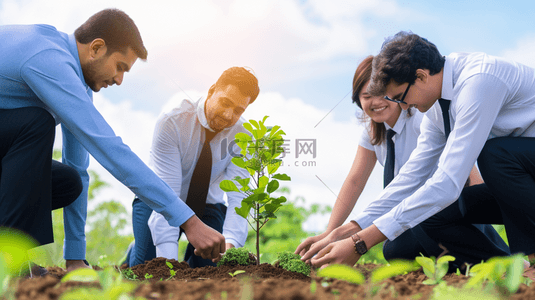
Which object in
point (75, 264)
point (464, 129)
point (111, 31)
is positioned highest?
point (111, 31)

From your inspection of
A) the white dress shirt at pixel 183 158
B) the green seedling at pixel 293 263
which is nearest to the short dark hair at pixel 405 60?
the green seedling at pixel 293 263

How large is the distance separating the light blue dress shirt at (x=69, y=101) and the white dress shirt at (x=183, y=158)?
40.9 inches

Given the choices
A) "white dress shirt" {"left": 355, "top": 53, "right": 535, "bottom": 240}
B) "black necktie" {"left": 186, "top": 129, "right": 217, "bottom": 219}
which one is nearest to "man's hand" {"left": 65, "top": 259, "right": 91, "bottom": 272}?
"black necktie" {"left": 186, "top": 129, "right": 217, "bottom": 219}

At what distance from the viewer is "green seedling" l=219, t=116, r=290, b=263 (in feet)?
6.15

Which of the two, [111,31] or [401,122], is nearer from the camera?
[111,31]

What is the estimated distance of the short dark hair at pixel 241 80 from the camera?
2.71m

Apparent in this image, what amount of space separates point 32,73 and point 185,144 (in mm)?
1355

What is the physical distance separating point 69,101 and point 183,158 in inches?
54.6

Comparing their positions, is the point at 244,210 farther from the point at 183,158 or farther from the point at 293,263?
the point at 183,158

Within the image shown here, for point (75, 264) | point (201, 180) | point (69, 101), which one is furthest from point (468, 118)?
point (75, 264)

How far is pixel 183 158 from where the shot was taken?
294cm

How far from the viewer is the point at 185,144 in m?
2.89

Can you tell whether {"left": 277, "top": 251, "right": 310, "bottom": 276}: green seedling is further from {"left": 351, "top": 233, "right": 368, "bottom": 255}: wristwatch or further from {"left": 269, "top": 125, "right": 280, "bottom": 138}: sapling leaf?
{"left": 269, "top": 125, "right": 280, "bottom": 138}: sapling leaf

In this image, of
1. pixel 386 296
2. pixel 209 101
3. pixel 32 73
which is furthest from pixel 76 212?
pixel 386 296
